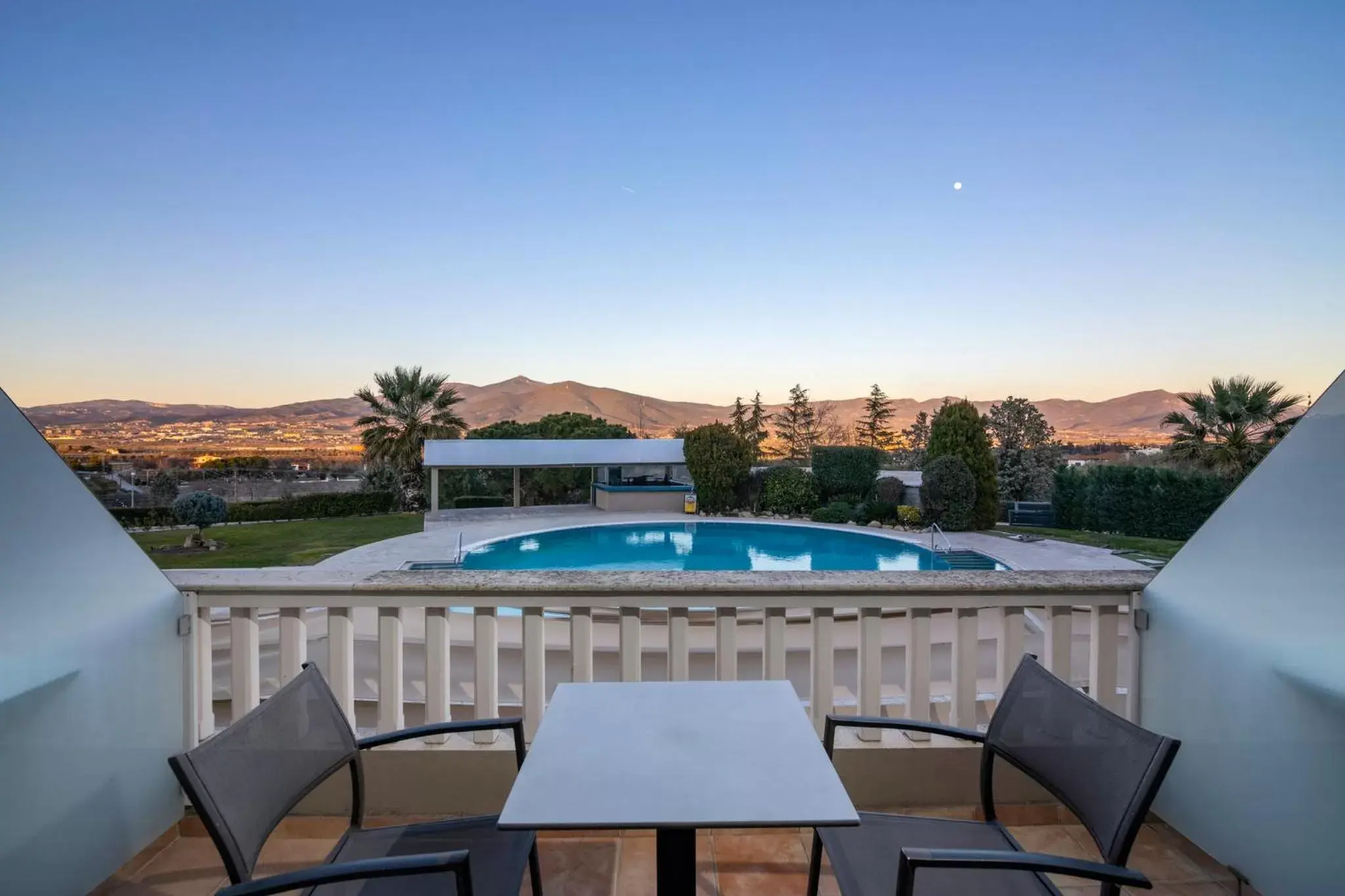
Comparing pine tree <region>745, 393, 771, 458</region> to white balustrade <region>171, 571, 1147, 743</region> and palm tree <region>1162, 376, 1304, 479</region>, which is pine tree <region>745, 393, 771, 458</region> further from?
white balustrade <region>171, 571, 1147, 743</region>

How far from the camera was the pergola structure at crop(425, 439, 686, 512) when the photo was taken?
60.9 feet

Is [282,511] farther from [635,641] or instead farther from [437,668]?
[635,641]

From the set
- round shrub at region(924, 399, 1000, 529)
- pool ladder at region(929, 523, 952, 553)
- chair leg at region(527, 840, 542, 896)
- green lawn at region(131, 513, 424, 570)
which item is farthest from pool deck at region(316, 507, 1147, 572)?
chair leg at region(527, 840, 542, 896)

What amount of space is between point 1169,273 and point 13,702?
471cm

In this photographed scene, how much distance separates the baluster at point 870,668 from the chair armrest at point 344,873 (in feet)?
4.79

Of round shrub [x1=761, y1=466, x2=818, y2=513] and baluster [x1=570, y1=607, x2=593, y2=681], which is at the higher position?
baluster [x1=570, y1=607, x2=593, y2=681]

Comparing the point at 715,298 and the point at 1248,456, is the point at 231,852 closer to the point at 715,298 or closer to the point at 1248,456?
the point at 1248,456

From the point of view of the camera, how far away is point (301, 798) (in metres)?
1.33

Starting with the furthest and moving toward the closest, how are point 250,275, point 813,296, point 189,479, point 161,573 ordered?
point 813,296 → point 250,275 → point 189,479 → point 161,573

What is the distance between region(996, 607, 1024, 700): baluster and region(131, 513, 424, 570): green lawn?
108 inches

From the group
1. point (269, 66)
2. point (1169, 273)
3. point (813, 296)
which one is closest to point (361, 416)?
point (813, 296)

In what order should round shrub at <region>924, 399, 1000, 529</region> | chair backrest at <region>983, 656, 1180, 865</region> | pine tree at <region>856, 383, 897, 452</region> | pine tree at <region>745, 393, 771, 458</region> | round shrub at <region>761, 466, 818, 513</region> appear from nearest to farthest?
chair backrest at <region>983, 656, 1180, 865</region> → round shrub at <region>924, 399, 1000, 529</region> → round shrub at <region>761, 466, 818, 513</region> → pine tree at <region>856, 383, 897, 452</region> → pine tree at <region>745, 393, 771, 458</region>

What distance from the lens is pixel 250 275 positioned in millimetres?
5039

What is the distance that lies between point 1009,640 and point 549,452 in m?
18.3
